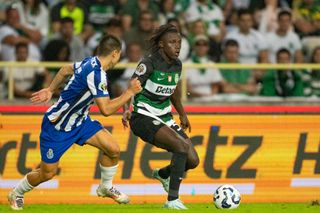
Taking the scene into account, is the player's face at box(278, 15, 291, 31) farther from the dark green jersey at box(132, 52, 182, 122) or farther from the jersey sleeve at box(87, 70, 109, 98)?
the jersey sleeve at box(87, 70, 109, 98)

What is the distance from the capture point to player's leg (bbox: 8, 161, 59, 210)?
11828mm

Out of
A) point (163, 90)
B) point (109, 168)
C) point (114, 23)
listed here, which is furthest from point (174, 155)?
point (114, 23)

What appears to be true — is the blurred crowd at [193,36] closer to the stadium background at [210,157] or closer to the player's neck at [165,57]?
the stadium background at [210,157]

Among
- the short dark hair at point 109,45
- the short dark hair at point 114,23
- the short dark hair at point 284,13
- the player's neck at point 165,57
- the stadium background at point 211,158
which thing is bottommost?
the stadium background at point 211,158

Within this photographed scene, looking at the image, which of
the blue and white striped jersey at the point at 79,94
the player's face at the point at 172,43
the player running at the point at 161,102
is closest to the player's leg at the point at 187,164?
the player running at the point at 161,102

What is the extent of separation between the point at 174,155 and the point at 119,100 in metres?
1.24

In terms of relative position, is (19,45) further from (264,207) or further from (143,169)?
(264,207)

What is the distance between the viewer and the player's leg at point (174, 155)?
1146 cm

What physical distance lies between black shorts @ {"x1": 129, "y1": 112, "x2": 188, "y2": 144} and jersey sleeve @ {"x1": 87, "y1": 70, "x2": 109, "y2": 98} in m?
0.84

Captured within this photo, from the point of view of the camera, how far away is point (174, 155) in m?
11.6

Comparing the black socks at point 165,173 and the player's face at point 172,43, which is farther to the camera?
the black socks at point 165,173

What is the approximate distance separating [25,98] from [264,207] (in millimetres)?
4292

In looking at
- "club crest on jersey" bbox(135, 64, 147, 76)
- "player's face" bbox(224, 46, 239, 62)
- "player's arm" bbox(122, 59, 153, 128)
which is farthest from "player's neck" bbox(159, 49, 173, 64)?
"player's face" bbox(224, 46, 239, 62)

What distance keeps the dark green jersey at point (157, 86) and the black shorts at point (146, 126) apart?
0.07 metres
